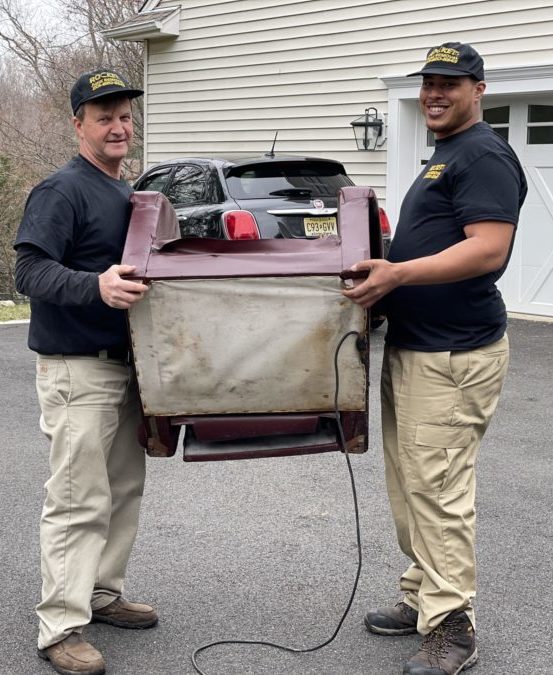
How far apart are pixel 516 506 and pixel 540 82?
6237mm

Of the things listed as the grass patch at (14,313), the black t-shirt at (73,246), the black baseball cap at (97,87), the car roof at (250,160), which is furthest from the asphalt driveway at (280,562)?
the grass patch at (14,313)

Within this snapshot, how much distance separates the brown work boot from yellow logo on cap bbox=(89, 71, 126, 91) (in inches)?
71.8

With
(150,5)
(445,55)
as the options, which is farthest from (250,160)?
(150,5)

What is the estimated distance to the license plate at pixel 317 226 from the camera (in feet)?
27.5

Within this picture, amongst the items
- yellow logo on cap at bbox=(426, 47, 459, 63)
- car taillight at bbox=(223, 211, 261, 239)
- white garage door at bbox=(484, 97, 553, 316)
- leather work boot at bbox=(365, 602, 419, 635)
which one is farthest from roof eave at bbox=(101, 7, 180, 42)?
leather work boot at bbox=(365, 602, 419, 635)

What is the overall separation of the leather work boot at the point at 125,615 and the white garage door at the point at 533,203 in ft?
25.2

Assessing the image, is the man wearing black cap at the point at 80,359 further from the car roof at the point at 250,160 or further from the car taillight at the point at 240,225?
the car roof at the point at 250,160

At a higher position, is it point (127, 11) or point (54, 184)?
point (127, 11)

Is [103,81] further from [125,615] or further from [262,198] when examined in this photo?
[262,198]

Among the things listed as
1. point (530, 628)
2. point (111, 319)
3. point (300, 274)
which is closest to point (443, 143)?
point (300, 274)

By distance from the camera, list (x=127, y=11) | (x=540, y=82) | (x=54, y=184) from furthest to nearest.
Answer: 1. (x=127, y=11)
2. (x=540, y=82)
3. (x=54, y=184)

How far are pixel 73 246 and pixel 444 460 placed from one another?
140 centimetres

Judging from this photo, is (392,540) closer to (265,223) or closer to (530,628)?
(530,628)

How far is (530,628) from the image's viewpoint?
3.52 metres
